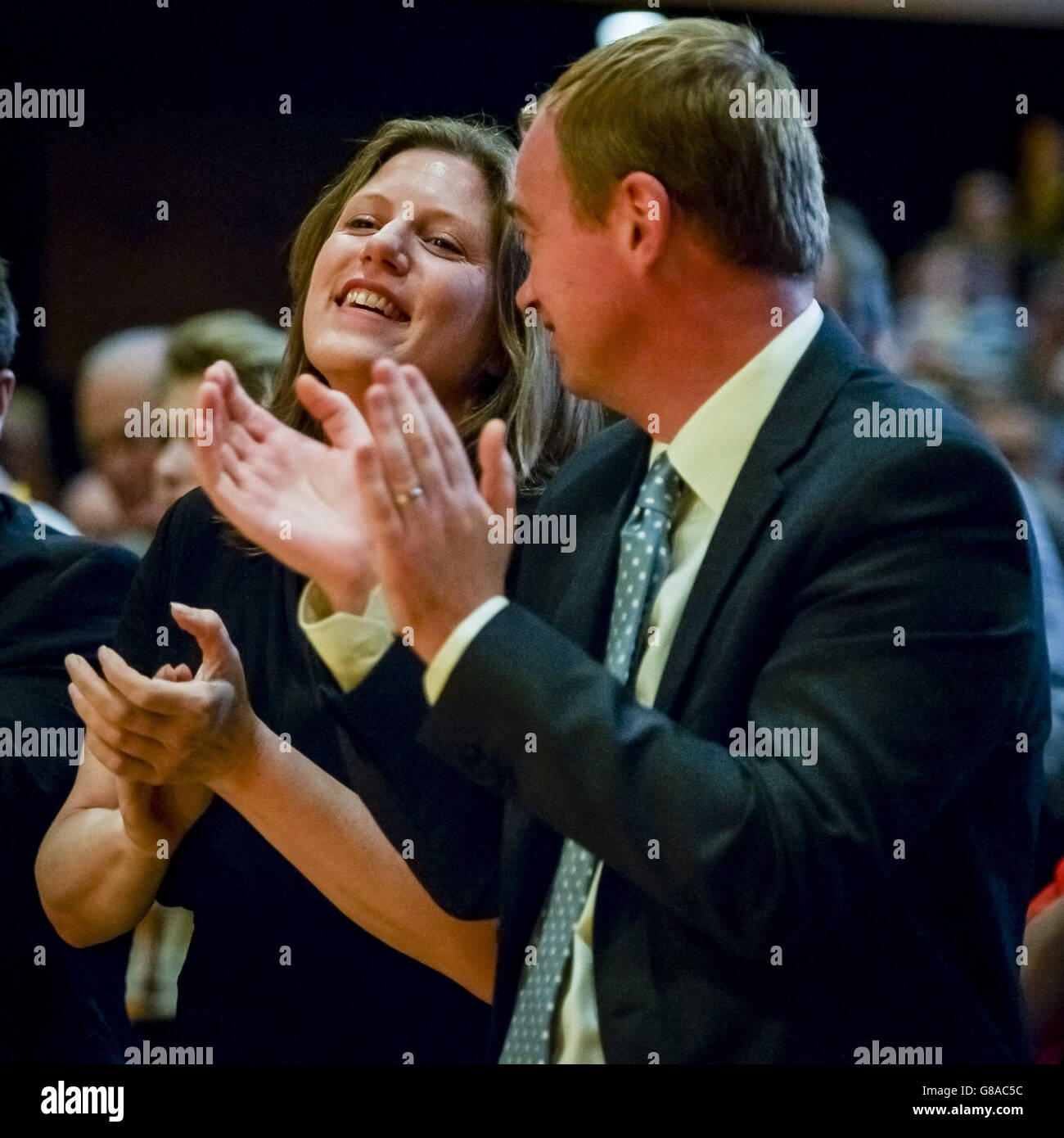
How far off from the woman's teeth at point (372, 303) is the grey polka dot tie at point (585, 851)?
448 mm

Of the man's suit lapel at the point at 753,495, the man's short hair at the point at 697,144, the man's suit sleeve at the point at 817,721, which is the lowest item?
the man's suit sleeve at the point at 817,721

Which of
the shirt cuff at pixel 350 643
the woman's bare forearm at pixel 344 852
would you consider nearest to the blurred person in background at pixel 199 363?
the woman's bare forearm at pixel 344 852

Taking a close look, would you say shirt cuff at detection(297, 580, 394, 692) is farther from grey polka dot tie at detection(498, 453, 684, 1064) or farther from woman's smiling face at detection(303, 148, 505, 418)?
woman's smiling face at detection(303, 148, 505, 418)

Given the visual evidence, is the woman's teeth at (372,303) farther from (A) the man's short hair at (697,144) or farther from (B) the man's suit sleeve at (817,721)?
(B) the man's suit sleeve at (817,721)

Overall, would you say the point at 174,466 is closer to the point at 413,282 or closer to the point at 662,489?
the point at 413,282

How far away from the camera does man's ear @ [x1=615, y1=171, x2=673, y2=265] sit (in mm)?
1661

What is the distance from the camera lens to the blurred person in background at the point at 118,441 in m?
2.00

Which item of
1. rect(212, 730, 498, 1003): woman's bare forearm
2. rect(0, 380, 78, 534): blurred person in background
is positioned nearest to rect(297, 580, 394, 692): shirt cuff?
rect(212, 730, 498, 1003): woman's bare forearm

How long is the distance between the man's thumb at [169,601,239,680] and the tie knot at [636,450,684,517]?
1.77 feet

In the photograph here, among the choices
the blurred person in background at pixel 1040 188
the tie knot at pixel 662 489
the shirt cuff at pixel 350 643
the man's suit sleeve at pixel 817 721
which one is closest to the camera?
the man's suit sleeve at pixel 817 721

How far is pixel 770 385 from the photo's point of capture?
1.66 meters

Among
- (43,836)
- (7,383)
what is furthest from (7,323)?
(43,836)

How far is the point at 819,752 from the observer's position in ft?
4.86
